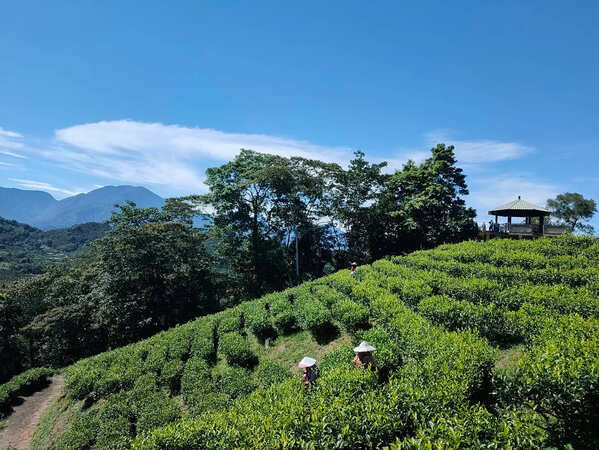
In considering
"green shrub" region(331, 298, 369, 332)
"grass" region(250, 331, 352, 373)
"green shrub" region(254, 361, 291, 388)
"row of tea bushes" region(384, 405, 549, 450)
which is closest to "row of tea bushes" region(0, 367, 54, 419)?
"grass" region(250, 331, 352, 373)

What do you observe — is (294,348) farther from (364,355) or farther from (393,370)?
(364,355)

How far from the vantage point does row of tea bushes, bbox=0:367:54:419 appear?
15719 millimetres

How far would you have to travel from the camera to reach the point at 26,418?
1534cm

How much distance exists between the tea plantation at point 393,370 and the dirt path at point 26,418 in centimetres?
126

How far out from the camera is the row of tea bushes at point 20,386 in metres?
15.7

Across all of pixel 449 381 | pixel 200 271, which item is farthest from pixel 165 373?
pixel 200 271

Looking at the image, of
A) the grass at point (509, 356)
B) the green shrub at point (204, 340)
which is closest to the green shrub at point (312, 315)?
the green shrub at point (204, 340)

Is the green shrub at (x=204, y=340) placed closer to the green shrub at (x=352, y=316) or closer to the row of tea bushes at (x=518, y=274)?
the green shrub at (x=352, y=316)

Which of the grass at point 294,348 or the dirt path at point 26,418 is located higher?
the grass at point 294,348

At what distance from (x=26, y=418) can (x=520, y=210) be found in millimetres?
33576

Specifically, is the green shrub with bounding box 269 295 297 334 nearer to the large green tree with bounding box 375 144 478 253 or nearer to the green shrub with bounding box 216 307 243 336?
the green shrub with bounding box 216 307 243 336

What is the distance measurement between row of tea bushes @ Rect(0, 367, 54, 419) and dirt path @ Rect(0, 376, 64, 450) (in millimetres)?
396

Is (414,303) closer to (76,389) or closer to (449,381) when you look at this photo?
(449,381)

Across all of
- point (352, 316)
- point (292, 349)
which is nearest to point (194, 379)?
point (292, 349)
